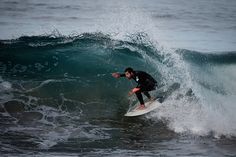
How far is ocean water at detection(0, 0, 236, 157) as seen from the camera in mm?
8102

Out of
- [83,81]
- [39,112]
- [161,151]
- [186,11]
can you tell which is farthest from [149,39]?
[186,11]

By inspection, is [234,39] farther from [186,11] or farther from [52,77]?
[52,77]

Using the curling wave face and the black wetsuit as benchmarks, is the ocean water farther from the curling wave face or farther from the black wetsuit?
the black wetsuit

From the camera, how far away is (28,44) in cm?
1548

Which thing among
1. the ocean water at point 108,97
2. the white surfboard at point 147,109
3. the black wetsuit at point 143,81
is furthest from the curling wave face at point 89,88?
the black wetsuit at point 143,81

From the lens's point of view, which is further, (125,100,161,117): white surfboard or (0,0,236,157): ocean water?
(125,100,161,117): white surfboard

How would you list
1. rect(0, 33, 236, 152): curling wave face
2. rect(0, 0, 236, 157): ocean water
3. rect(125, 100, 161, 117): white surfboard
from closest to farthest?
rect(0, 0, 236, 157): ocean water, rect(0, 33, 236, 152): curling wave face, rect(125, 100, 161, 117): white surfboard

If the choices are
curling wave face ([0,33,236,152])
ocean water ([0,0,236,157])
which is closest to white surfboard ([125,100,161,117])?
ocean water ([0,0,236,157])

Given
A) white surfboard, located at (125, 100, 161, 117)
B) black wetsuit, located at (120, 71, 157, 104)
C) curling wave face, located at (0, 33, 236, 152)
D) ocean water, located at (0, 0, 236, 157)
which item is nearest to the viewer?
ocean water, located at (0, 0, 236, 157)

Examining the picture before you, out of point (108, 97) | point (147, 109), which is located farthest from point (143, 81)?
point (108, 97)

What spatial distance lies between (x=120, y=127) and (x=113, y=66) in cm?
468

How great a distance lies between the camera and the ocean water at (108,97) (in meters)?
8.10

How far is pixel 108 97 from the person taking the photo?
11.8 metres

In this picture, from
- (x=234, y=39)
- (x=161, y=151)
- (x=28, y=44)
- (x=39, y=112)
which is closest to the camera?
(x=161, y=151)
